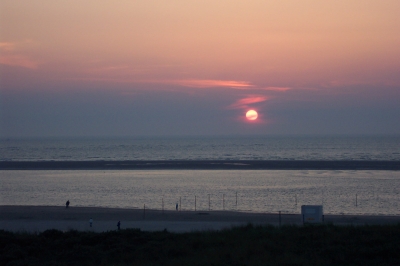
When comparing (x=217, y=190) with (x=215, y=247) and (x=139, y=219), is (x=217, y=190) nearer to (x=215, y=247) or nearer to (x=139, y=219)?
(x=139, y=219)

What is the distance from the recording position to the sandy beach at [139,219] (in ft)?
90.1

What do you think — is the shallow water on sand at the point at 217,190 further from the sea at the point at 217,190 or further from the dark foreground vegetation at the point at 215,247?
the dark foreground vegetation at the point at 215,247

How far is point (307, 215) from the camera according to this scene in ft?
77.8

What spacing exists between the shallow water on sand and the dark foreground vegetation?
17931 mm

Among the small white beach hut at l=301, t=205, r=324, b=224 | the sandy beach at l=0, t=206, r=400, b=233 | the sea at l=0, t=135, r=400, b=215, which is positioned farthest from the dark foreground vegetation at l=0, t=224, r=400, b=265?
the sea at l=0, t=135, r=400, b=215

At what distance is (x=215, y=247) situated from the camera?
1705cm

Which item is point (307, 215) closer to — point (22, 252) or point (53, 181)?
point (22, 252)

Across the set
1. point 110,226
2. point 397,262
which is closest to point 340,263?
point 397,262

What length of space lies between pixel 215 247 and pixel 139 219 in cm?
1550

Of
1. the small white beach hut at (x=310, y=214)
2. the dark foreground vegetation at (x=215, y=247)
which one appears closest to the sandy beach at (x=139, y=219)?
the small white beach hut at (x=310, y=214)

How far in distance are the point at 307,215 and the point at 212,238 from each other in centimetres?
772

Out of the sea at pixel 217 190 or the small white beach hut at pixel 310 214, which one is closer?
the small white beach hut at pixel 310 214

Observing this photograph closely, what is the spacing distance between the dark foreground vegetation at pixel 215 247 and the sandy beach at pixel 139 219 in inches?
291

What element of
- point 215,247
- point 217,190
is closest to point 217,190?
point 217,190
